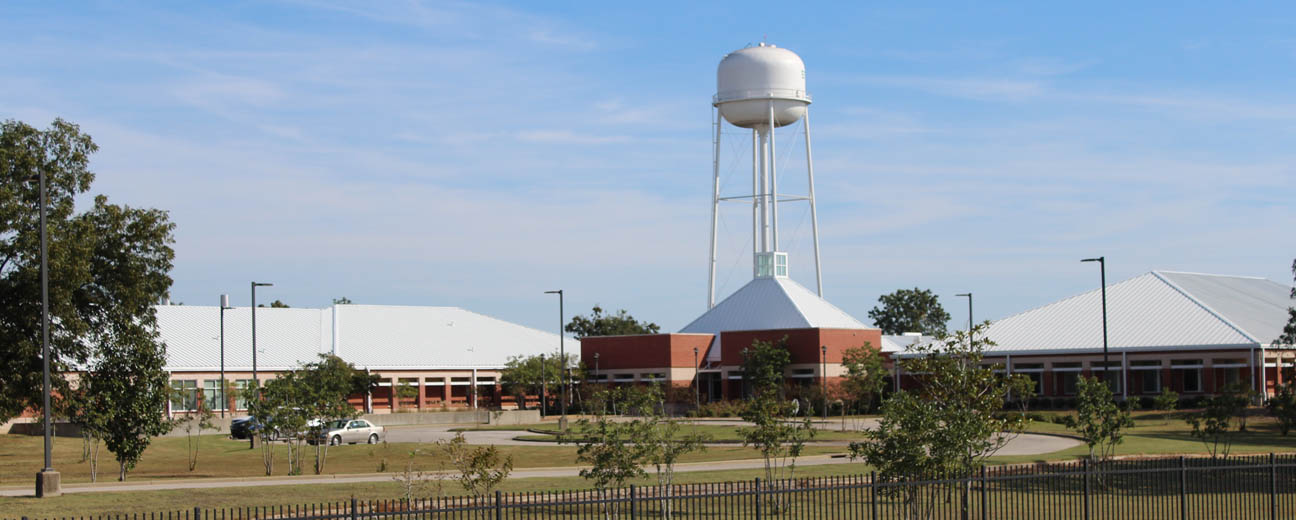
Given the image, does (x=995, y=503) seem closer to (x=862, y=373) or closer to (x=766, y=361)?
(x=862, y=373)

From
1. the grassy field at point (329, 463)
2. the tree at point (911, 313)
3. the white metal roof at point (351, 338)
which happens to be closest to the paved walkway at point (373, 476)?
the grassy field at point (329, 463)

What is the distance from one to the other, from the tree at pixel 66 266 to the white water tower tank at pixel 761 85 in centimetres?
5633

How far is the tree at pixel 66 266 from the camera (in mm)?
41250

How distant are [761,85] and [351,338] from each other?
3329 cm

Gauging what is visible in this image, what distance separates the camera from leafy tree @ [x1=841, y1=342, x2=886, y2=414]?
7850 centimetres

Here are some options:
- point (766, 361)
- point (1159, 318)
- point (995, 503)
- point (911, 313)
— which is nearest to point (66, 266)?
point (995, 503)

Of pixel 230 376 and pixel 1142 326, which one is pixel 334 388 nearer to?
pixel 230 376

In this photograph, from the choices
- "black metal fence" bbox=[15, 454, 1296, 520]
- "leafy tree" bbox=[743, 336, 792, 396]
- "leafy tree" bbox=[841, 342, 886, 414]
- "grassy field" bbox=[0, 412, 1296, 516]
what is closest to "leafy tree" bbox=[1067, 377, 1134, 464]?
"grassy field" bbox=[0, 412, 1296, 516]

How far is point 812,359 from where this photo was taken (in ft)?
298

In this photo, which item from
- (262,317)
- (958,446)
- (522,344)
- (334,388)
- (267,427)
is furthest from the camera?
(522,344)

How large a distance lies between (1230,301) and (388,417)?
175 feet

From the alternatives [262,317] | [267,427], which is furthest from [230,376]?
[267,427]

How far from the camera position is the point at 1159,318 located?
282ft

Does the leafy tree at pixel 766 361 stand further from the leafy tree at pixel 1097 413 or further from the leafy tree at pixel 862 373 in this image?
the leafy tree at pixel 1097 413
